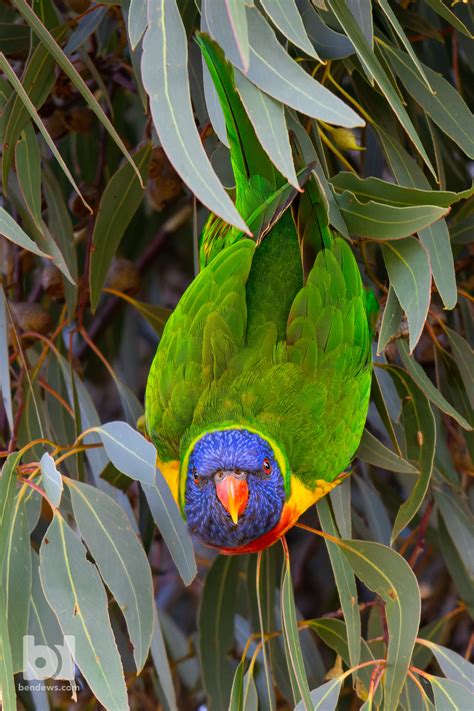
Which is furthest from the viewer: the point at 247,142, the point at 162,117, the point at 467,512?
the point at 467,512

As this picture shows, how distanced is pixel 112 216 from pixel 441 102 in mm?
570

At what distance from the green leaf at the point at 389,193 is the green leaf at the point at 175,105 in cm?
36

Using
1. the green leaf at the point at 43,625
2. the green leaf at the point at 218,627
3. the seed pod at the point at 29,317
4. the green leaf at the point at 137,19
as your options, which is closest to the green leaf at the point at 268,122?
the green leaf at the point at 137,19

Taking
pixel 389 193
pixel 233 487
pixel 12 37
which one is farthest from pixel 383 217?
pixel 12 37

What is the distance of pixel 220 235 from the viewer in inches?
61.0

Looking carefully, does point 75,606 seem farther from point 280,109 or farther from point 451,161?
point 451,161

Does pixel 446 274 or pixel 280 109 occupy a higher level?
pixel 280 109

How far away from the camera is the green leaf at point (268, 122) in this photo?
107 cm

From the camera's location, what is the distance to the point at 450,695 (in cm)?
131

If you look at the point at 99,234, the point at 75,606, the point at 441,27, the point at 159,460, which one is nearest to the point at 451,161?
the point at 441,27

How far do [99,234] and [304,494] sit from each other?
1.81ft

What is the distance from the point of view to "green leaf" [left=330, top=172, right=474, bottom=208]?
125 centimetres

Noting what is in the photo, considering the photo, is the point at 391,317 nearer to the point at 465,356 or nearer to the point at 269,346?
the point at 269,346

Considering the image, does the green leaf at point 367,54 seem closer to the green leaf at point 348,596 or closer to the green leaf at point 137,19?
the green leaf at point 137,19
